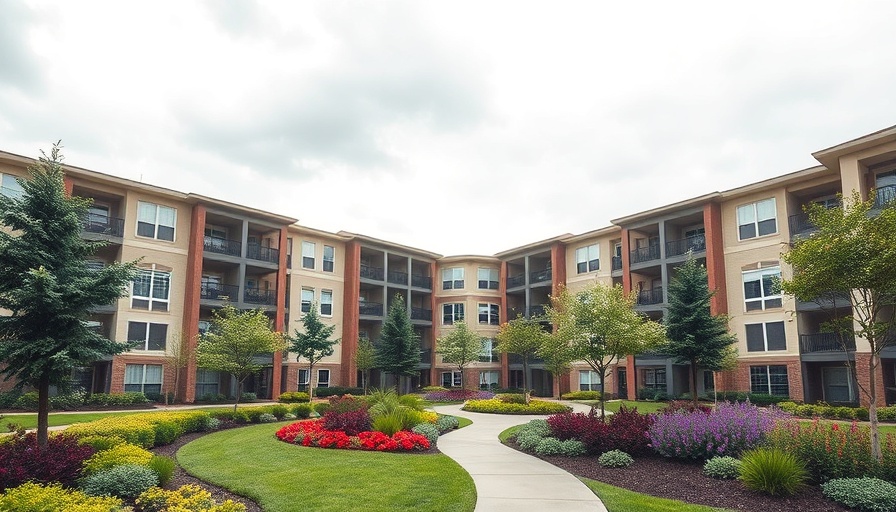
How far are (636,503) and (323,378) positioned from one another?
34.6 metres

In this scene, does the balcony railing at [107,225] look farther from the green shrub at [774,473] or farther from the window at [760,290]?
the window at [760,290]

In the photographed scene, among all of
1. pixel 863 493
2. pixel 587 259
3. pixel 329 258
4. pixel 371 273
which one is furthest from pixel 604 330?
pixel 371 273

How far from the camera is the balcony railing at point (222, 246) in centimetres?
3575

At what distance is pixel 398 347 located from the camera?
39750 millimetres

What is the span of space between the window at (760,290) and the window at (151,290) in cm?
3318

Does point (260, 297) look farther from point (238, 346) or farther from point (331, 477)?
point (331, 477)

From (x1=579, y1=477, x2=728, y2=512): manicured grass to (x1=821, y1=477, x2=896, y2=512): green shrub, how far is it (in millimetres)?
1930

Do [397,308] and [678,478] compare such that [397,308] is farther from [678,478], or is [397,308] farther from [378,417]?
[678,478]

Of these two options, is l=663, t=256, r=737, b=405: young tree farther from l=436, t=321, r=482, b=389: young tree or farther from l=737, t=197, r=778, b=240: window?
l=436, t=321, r=482, b=389: young tree

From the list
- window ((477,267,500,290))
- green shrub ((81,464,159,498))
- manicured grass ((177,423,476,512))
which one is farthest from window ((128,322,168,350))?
window ((477,267,500,290))

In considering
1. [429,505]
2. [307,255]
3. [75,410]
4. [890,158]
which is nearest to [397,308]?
[307,255]

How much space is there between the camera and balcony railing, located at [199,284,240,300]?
1391 inches

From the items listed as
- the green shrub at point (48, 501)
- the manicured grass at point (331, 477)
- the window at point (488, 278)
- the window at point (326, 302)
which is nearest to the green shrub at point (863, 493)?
the manicured grass at point (331, 477)

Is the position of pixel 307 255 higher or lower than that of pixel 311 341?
higher
